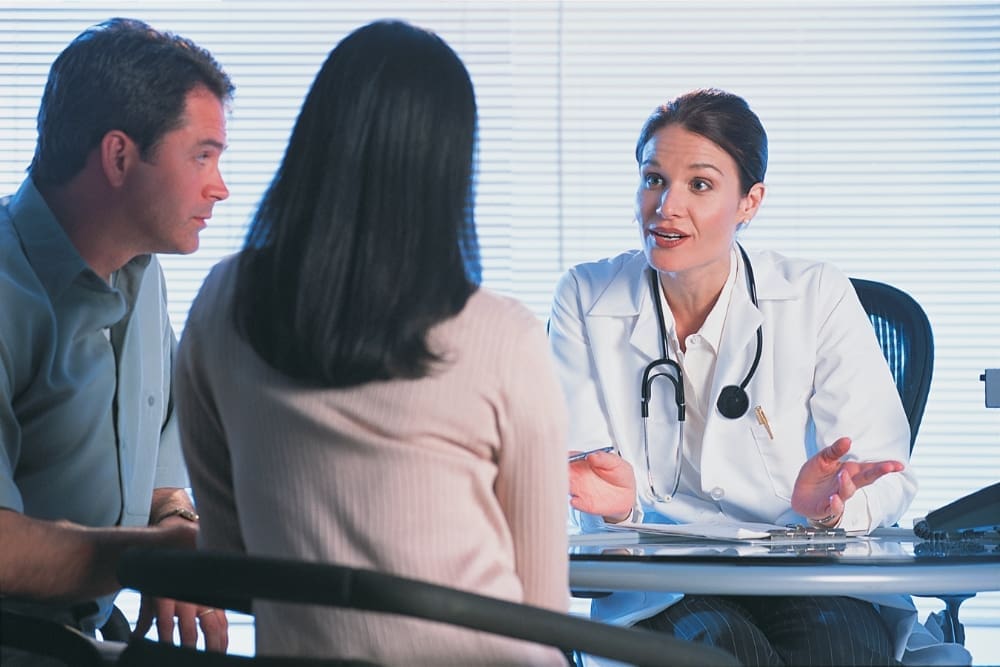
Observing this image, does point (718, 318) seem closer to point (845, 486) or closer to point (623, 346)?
point (623, 346)

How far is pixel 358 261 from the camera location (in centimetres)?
105

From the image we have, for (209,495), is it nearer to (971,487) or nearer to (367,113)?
(367,113)

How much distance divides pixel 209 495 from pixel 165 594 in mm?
248

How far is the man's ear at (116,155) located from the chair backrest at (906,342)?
5.03ft

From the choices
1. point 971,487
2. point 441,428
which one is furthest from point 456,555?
point 971,487

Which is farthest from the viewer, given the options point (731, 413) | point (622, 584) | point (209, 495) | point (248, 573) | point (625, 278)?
point (625, 278)

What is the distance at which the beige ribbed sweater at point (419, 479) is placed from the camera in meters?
1.03

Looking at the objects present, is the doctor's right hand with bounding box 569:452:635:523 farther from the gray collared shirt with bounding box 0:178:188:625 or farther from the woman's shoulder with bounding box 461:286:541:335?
the woman's shoulder with bounding box 461:286:541:335

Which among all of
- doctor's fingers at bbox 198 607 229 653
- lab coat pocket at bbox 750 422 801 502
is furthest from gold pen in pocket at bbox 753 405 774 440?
doctor's fingers at bbox 198 607 229 653

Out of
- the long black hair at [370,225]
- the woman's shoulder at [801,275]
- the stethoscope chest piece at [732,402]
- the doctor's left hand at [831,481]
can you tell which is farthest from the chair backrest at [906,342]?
the long black hair at [370,225]

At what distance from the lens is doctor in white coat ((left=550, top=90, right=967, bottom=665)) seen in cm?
207

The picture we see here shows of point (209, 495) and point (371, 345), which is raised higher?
point (371, 345)

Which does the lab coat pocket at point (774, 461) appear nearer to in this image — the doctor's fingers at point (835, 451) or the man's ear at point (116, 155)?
the doctor's fingers at point (835, 451)

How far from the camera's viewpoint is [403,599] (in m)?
0.89
